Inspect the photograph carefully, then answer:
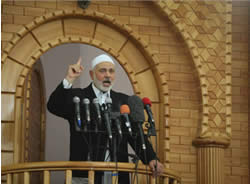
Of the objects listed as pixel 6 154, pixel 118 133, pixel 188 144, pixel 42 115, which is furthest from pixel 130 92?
pixel 118 133

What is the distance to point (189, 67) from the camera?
8.23 meters

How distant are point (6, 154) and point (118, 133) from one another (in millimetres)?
1805

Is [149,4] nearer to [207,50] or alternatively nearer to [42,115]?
[207,50]

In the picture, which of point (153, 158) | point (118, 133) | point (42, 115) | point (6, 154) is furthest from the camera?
point (42, 115)

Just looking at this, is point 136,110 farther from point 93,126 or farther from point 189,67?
point 189,67

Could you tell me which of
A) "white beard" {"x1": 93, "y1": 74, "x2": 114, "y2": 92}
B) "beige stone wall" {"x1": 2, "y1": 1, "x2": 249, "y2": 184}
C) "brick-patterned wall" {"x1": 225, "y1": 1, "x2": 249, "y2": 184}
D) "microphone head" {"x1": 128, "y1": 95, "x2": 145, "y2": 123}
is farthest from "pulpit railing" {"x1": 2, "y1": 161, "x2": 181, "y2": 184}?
"brick-patterned wall" {"x1": 225, "y1": 1, "x2": 249, "y2": 184}

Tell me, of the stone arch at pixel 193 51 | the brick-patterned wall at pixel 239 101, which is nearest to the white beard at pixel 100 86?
the stone arch at pixel 193 51

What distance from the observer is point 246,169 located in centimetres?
812

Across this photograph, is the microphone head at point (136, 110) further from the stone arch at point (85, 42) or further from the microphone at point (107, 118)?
the stone arch at point (85, 42)

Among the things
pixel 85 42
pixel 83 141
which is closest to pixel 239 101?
pixel 85 42

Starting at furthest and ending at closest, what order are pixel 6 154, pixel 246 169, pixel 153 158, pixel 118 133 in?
pixel 246 169, pixel 6 154, pixel 153 158, pixel 118 133

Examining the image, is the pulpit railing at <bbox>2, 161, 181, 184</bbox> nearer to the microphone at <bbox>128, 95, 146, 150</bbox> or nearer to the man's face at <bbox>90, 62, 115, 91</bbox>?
the microphone at <bbox>128, 95, 146, 150</bbox>

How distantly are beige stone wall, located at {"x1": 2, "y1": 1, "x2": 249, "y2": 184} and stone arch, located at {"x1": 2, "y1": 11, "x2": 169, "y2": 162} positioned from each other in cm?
9

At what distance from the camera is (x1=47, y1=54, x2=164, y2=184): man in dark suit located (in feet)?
21.7
